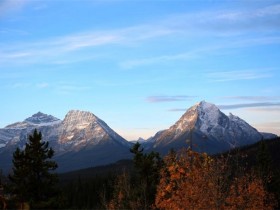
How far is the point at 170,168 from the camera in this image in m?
24.9

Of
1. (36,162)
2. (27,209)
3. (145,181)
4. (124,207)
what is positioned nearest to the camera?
(27,209)

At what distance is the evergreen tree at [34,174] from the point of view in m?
41.0

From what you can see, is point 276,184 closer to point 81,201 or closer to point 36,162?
point 36,162

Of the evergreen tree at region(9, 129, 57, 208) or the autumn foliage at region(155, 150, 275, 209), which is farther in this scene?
the evergreen tree at region(9, 129, 57, 208)

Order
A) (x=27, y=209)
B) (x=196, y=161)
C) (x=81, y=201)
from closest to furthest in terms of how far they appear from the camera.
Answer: (x=27, y=209) → (x=196, y=161) → (x=81, y=201)

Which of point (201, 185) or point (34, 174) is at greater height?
point (34, 174)

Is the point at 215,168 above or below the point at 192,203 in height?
above

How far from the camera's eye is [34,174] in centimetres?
4175

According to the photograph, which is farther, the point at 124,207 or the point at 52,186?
the point at 124,207

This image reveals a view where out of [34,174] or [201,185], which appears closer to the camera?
[201,185]

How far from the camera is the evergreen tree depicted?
41.0m

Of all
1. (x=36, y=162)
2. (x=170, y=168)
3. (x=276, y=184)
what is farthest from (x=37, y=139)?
(x=276, y=184)

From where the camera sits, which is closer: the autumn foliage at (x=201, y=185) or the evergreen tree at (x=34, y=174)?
the autumn foliage at (x=201, y=185)

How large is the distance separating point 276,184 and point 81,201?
66.9 meters
